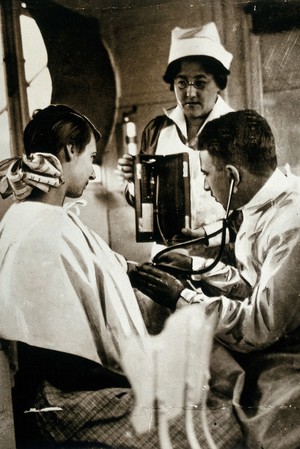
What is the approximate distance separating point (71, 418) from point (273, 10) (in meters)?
2.04

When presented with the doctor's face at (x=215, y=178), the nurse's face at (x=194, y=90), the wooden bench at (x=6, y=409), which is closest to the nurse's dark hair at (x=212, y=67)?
the nurse's face at (x=194, y=90)

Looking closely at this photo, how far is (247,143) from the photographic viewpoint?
8.46 feet

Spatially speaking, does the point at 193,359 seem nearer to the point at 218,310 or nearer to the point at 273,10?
the point at 218,310

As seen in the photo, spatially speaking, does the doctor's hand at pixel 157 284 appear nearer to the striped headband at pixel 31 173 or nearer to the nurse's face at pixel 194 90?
the striped headband at pixel 31 173

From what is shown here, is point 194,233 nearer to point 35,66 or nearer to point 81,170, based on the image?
point 81,170

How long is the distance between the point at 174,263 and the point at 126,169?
0.48 meters

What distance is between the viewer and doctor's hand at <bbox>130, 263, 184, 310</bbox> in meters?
2.54

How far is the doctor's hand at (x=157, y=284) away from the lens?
254 cm

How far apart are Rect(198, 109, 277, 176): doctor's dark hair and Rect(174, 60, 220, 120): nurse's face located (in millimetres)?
106

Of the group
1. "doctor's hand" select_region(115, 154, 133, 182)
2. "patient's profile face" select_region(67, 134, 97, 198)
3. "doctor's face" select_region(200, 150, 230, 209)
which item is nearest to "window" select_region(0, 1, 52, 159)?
"patient's profile face" select_region(67, 134, 97, 198)

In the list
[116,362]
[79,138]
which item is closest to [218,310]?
[116,362]

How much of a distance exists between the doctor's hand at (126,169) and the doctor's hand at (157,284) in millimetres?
405

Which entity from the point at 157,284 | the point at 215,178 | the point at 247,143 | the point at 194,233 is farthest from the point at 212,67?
the point at 157,284

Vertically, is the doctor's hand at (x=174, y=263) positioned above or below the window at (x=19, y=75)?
below
